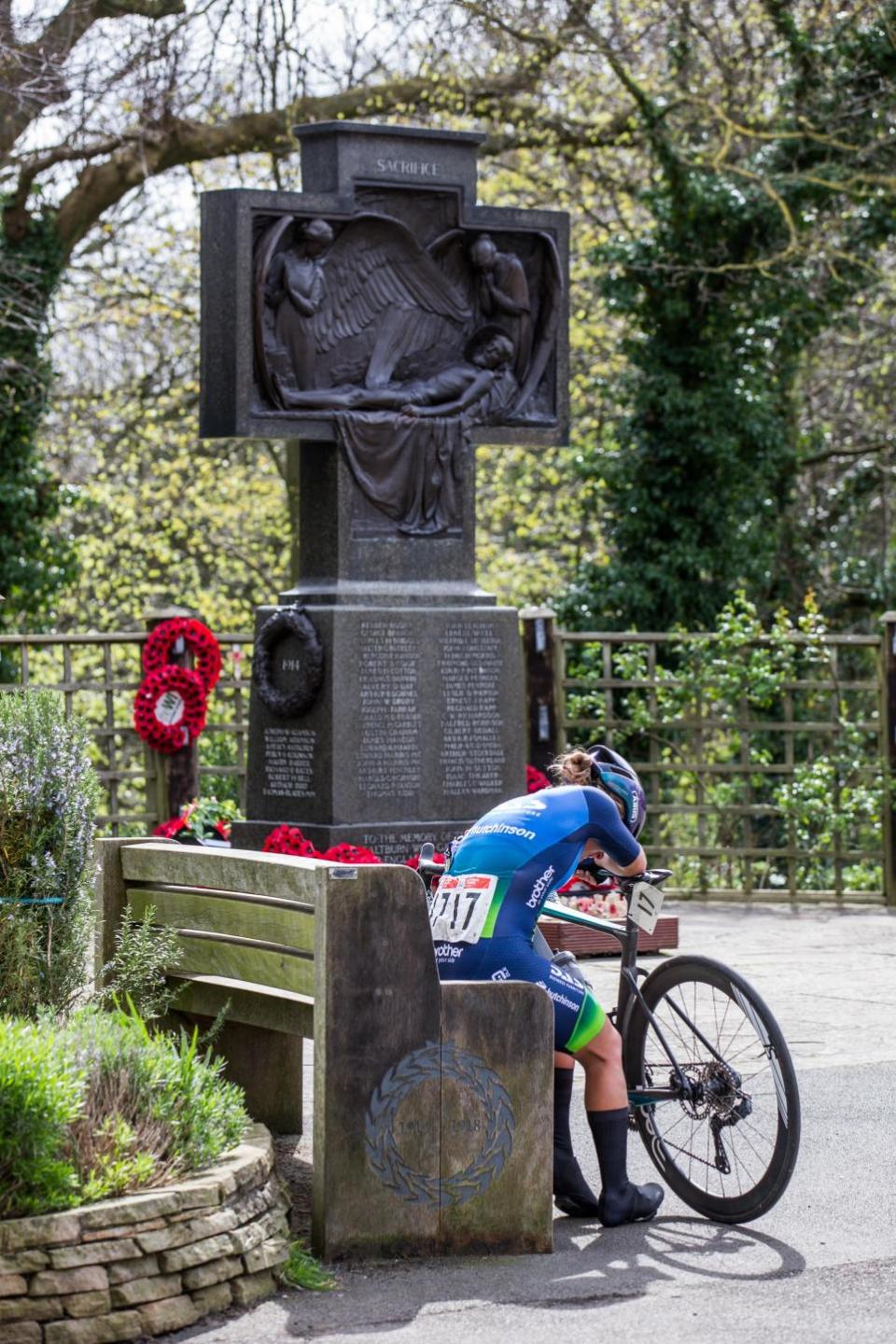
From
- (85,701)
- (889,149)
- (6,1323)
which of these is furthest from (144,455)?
(6,1323)

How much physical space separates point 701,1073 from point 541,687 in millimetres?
7057

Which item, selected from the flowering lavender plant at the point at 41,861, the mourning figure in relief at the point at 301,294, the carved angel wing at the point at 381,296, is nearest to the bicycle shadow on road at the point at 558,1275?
the flowering lavender plant at the point at 41,861

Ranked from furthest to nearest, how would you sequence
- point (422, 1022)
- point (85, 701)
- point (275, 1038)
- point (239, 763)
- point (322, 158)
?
point (85, 701) → point (239, 763) → point (322, 158) → point (275, 1038) → point (422, 1022)

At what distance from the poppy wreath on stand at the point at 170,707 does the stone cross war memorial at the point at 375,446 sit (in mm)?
1717

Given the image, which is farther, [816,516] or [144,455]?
[144,455]

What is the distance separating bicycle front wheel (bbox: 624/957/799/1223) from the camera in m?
5.45

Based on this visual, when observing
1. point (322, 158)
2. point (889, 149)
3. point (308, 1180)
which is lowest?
point (308, 1180)

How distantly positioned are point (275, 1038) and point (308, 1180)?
1.88 feet

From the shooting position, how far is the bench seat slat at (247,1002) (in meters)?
5.64

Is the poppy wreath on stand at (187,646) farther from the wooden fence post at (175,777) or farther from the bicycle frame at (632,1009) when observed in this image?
the bicycle frame at (632,1009)

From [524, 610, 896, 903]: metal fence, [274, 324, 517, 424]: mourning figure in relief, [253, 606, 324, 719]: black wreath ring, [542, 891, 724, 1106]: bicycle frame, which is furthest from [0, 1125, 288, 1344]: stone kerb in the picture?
[524, 610, 896, 903]: metal fence

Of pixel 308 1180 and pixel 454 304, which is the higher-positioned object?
pixel 454 304

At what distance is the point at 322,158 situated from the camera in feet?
33.9

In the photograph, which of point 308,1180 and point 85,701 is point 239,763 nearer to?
point 308,1180
